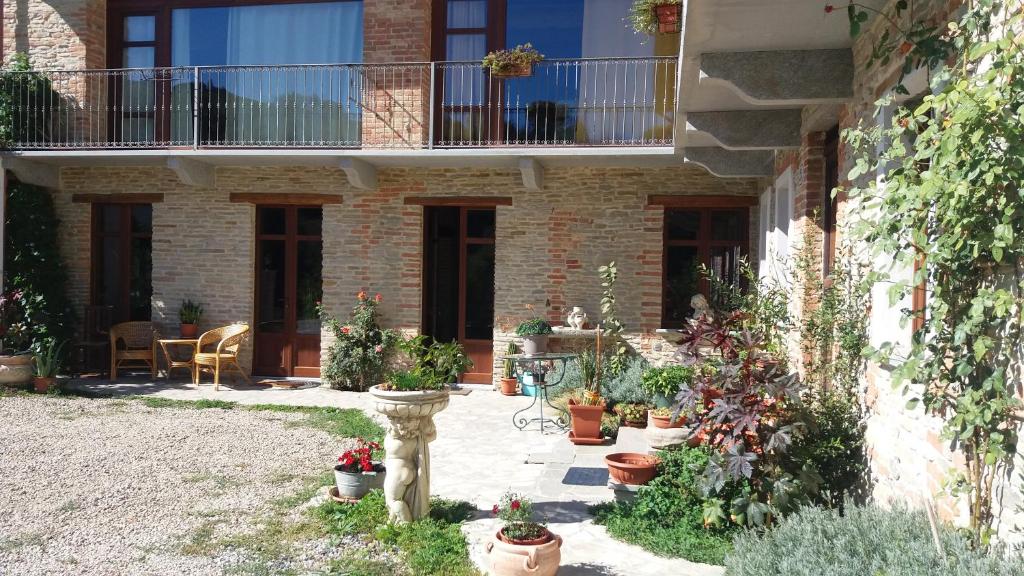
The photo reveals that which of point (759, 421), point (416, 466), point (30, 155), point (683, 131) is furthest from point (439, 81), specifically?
point (759, 421)

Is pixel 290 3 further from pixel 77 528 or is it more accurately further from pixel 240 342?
pixel 77 528

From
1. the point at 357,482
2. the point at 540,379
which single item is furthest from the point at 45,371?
the point at 357,482

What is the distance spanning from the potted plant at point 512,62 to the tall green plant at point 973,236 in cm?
695

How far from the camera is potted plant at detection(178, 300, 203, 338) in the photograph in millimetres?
11188

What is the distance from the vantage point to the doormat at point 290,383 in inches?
434

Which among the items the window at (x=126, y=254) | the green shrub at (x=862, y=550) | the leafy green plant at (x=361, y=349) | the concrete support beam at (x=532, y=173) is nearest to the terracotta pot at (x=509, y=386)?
the leafy green plant at (x=361, y=349)

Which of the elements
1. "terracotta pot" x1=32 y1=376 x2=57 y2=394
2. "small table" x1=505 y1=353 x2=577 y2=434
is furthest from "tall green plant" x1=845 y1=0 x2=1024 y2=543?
"terracotta pot" x1=32 y1=376 x2=57 y2=394

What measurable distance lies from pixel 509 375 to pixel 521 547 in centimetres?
665

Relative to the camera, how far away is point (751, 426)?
4223mm

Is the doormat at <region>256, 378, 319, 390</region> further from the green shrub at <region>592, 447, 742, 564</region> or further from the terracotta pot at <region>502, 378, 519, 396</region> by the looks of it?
the green shrub at <region>592, 447, 742, 564</region>

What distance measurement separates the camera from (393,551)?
4.54m

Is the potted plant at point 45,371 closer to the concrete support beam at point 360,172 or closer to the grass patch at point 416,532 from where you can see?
the concrete support beam at point 360,172

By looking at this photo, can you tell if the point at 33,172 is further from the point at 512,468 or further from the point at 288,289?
the point at 512,468

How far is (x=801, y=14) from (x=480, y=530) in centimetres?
351
